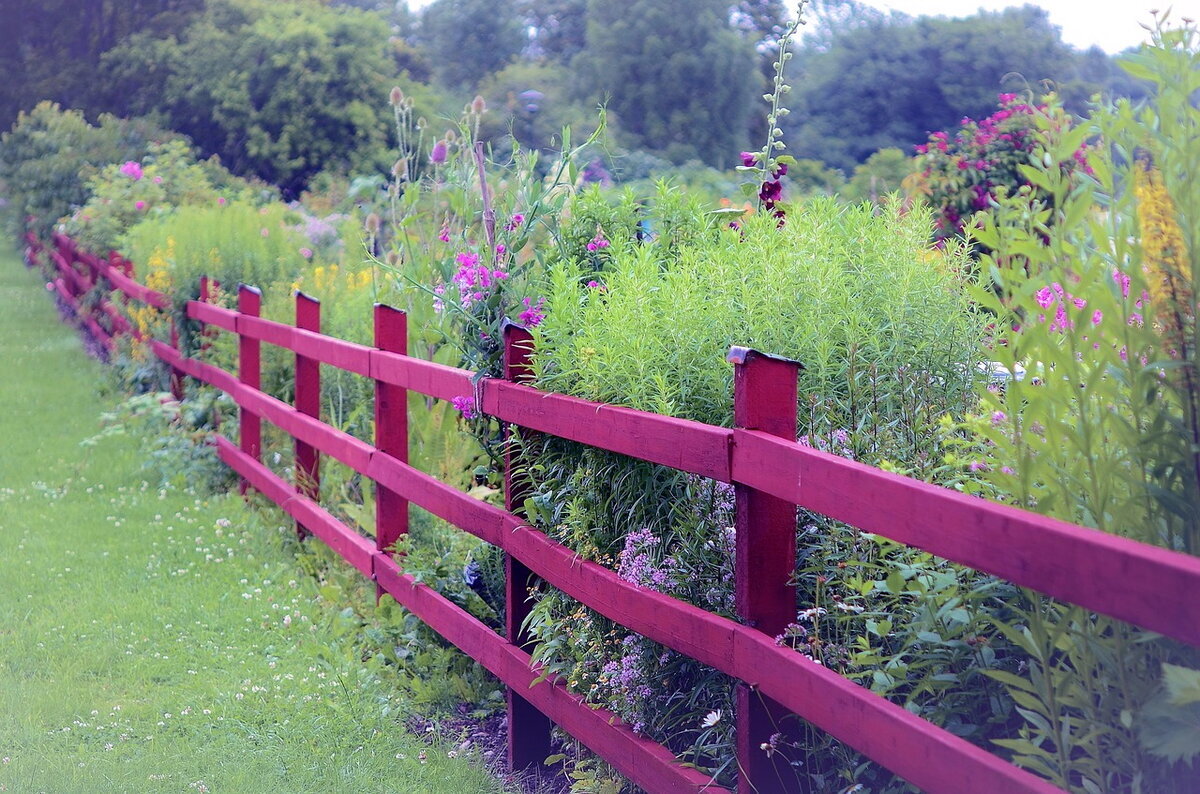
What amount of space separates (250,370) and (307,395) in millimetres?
1175

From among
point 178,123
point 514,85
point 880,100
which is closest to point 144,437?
point 178,123

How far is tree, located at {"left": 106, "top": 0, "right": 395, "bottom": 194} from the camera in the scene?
29703 mm

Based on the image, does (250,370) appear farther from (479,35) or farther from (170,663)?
(479,35)

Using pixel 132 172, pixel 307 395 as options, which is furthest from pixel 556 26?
pixel 307 395

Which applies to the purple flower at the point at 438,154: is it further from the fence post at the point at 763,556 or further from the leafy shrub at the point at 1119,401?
the leafy shrub at the point at 1119,401

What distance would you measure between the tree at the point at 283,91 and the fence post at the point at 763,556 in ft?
90.2

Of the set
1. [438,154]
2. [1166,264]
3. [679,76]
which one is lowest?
[1166,264]

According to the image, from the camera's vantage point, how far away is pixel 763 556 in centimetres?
249

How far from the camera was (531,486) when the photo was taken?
3762 millimetres

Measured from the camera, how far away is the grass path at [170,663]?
3.74 m

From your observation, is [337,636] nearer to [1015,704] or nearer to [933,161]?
[1015,704]

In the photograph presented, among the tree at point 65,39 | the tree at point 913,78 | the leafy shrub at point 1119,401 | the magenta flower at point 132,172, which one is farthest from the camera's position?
the tree at point 913,78

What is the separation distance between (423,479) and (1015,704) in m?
2.71

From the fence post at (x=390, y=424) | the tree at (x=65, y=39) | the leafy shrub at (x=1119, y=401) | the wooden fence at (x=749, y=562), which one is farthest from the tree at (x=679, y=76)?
the leafy shrub at (x=1119, y=401)
